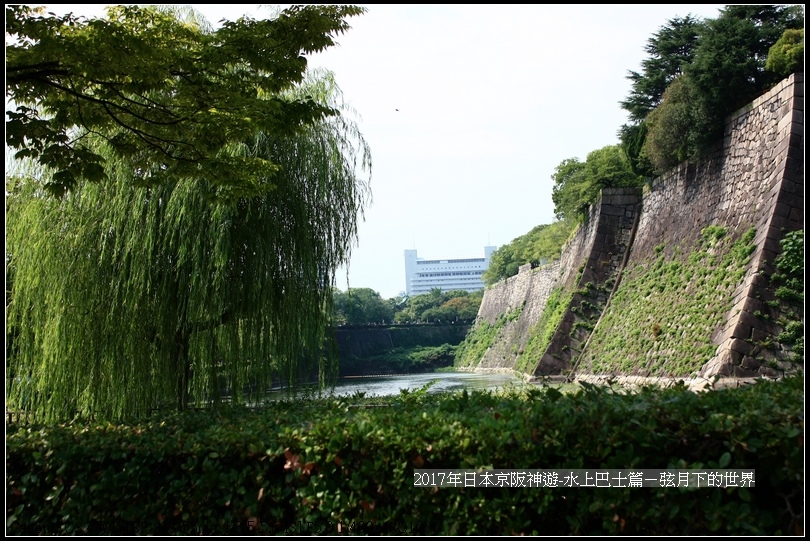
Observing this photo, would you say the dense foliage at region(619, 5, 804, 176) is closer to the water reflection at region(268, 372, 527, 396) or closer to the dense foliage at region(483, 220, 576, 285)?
the water reflection at region(268, 372, 527, 396)

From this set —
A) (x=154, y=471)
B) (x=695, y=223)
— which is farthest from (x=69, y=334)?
(x=695, y=223)

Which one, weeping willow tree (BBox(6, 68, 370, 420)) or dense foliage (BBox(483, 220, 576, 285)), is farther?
dense foliage (BBox(483, 220, 576, 285))

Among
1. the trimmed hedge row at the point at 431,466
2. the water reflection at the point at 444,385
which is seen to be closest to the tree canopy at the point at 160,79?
the trimmed hedge row at the point at 431,466

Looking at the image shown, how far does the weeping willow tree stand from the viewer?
7.86m

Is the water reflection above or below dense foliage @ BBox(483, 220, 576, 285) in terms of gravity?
below

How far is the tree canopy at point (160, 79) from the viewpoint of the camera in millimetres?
5273

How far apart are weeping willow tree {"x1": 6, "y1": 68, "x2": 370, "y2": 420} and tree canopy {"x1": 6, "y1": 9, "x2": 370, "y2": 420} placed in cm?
1

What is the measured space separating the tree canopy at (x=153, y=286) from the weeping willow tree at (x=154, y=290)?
0.01m

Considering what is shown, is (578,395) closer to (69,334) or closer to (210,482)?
(210,482)

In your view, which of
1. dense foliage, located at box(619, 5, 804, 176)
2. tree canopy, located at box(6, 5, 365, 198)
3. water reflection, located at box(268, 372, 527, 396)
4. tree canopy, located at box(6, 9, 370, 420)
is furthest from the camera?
water reflection, located at box(268, 372, 527, 396)

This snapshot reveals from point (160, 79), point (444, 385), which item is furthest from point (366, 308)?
point (160, 79)

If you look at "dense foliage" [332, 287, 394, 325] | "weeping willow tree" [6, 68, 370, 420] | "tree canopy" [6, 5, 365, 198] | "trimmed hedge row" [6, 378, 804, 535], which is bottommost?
"trimmed hedge row" [6, 378, 804, 535]

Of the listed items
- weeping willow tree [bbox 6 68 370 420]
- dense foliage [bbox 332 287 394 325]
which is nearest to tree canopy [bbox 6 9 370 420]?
weeping willow tree [bbox 6 68 370 420]

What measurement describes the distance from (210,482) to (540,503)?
1817mm
